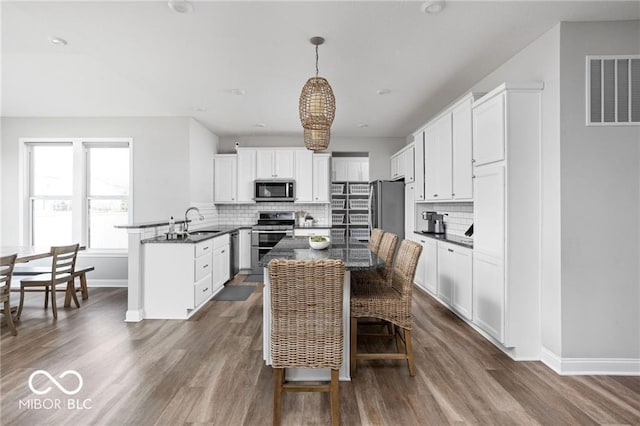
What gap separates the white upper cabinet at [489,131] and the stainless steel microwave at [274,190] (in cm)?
360

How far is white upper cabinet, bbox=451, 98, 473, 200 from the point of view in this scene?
354 cm

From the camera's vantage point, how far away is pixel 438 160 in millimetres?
4359

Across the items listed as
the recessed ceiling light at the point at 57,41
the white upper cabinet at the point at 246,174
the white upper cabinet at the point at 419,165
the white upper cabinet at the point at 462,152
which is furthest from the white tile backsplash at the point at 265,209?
the recessed ceiling light at the point at 57,41

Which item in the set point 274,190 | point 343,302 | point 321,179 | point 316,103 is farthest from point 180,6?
point 321,179

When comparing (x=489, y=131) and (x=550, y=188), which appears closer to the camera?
(x=550, y=188)

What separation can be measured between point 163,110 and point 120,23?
8.26ft

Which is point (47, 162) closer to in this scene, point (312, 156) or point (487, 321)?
point (312, 156)

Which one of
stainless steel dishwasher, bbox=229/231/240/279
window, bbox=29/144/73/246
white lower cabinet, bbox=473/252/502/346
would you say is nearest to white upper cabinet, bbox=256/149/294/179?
stainless steel dishwasher, bbox=229/231/240/279

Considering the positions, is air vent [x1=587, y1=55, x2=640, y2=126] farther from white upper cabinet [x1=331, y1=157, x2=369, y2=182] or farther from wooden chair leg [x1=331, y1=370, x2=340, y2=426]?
white upper cabinet [x1=331, y1=157, x2=369, y2=182]

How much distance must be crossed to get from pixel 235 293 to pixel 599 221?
13.9ft

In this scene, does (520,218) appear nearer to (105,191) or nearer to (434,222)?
(434,222)

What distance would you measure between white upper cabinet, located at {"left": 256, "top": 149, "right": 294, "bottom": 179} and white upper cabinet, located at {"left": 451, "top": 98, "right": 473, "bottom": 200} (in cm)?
324

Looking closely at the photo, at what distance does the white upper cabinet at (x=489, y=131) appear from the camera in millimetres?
2839

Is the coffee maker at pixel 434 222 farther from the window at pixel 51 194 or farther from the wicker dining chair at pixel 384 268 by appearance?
Result: the window at pixel 51 194
